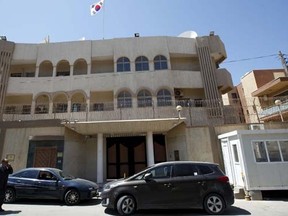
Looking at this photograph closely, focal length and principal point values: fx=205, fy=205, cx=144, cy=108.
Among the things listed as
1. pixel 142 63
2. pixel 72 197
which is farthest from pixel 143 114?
pixel 72 197

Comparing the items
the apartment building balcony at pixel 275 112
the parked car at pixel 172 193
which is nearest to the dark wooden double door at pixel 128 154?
the parked car at pixel 172 193

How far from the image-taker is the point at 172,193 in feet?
22.6

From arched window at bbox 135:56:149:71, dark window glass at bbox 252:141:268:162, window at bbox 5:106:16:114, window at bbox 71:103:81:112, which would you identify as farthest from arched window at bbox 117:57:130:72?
dark window glass at bbox 252:141:268:162

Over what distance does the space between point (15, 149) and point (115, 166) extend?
736cm

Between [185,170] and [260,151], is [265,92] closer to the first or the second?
[260,151]

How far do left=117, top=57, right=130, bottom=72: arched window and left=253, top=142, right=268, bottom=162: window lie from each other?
12606 mm

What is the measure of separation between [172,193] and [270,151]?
19.3 ft

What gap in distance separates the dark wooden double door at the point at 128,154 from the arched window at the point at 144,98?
283 cm

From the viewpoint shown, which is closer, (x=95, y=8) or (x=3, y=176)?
(x=3, y=176)

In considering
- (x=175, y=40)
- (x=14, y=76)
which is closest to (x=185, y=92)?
(x=175, y=40)

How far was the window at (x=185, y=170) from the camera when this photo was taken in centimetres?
723

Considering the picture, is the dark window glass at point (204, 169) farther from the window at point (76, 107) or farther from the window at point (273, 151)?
the window at point (76, 107)

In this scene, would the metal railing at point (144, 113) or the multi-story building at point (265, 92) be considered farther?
the multi-story building at point (265, 92)

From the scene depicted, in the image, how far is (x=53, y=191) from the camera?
28.7 ft
